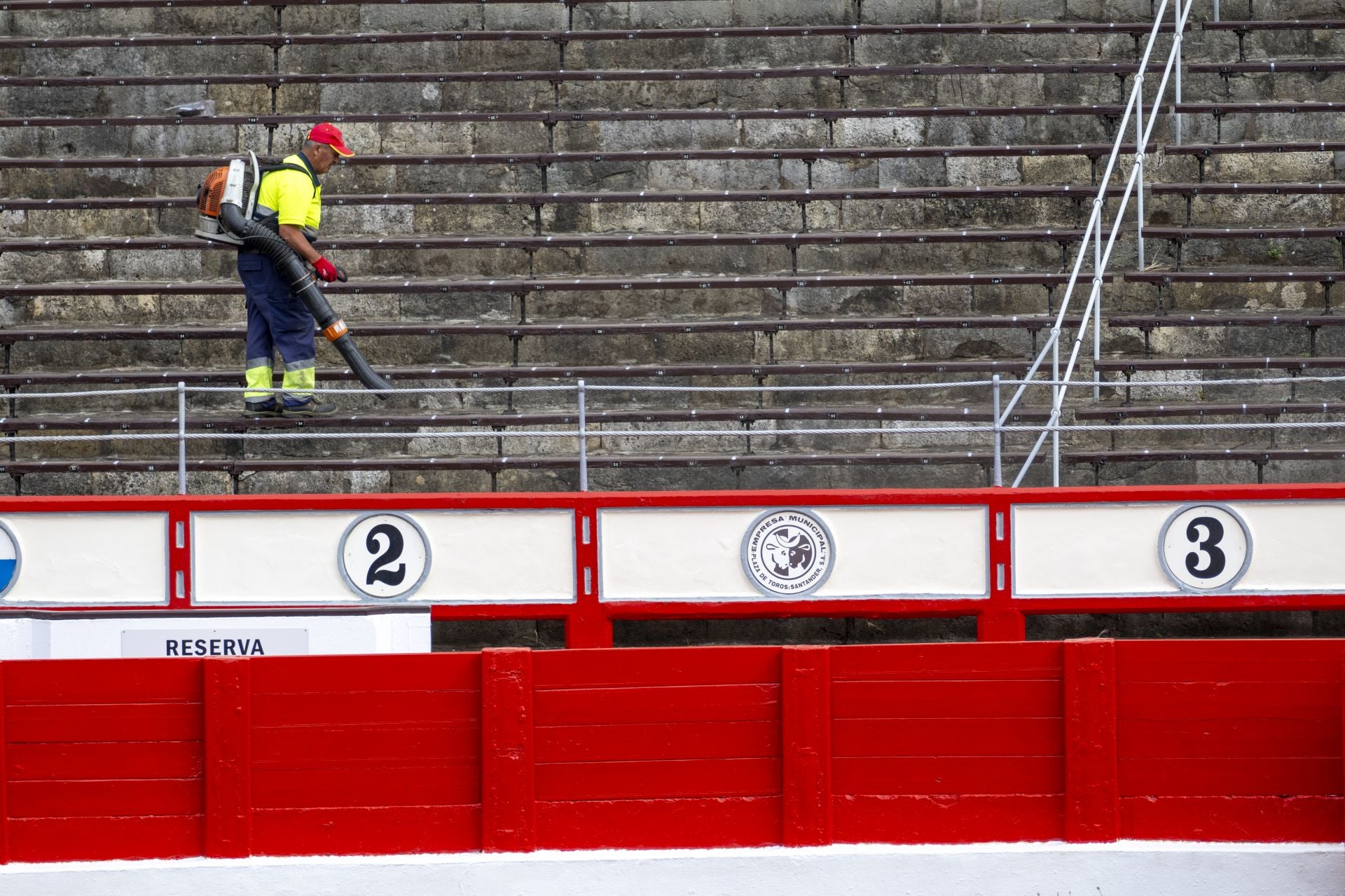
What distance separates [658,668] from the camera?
19.8 ft

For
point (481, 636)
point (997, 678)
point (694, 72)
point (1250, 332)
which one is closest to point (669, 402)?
point (481, 636)

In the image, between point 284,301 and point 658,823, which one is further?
point 284,301

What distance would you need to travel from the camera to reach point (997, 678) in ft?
19.9

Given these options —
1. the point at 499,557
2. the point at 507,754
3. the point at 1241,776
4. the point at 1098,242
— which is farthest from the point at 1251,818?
the point at 1098,242

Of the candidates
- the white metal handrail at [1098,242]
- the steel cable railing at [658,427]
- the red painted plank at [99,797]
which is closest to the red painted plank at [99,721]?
the red painted plank at [99,797]

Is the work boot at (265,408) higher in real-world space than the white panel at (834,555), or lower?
higher

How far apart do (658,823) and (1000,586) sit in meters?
3.38

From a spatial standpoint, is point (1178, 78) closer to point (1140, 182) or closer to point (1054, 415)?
point (1140, 182)

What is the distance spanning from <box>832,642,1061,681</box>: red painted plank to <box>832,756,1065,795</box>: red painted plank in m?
0.32

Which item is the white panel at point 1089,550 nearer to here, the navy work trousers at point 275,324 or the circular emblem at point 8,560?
the navy work trousers at point 275,324

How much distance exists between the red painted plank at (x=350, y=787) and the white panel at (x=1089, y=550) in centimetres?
394

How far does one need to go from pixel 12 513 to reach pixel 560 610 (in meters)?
3.05

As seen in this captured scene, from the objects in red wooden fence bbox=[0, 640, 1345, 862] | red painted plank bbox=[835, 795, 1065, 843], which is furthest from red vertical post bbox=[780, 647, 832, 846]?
red painted plank bbox=[835, 795, 1065, 843]

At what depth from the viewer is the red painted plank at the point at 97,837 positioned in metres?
6.07
